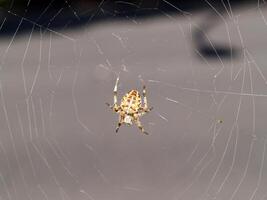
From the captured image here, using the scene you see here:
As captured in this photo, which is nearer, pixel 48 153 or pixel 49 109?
pixel 48 153

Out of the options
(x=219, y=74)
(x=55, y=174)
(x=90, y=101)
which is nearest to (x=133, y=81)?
(x=90, y=101)

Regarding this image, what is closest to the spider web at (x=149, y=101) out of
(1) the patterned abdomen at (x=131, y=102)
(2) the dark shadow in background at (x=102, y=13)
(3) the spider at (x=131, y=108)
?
(2) the dark shadow in background at (x=102, y=13)

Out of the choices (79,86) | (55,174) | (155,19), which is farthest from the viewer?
(155,19)

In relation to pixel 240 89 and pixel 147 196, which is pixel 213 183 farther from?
pixel 240 89

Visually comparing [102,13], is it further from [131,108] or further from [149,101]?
[131,108]

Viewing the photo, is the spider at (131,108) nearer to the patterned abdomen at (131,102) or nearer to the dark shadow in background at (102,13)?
the patterned abdomen at (131,102)

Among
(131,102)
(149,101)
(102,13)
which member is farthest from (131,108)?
(102,13)

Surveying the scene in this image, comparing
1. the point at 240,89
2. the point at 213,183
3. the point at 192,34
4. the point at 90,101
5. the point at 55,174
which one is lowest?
the point at 55,174
